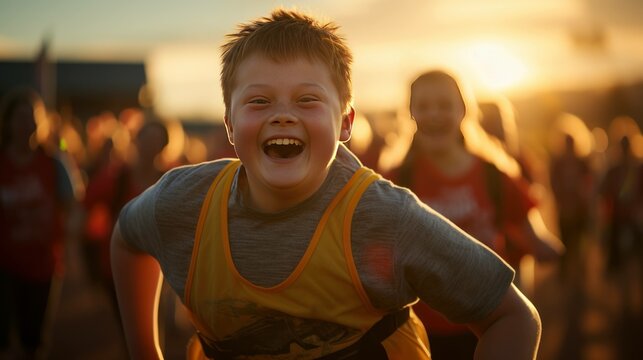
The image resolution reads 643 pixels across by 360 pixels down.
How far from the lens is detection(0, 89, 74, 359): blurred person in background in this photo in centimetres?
564

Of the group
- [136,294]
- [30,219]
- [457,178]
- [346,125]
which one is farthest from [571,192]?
[136,294]

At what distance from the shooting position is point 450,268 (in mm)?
1870

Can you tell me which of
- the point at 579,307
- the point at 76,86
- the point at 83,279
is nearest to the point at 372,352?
the point at 579,307

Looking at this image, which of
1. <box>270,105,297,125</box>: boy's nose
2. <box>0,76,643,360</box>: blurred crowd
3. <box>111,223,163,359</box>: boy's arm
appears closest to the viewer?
<box>270,105,297,125</box>: boy's nose

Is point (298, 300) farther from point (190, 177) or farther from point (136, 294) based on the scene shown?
point (136, 294)

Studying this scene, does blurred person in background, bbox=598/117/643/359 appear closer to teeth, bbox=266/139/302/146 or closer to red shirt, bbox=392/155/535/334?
red shirt, bbox=392/155/535/334

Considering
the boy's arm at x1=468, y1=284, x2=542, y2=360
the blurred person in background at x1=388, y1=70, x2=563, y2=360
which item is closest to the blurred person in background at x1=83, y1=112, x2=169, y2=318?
the blurred person in background at x1=388, y1=70, x2=563, y2=360

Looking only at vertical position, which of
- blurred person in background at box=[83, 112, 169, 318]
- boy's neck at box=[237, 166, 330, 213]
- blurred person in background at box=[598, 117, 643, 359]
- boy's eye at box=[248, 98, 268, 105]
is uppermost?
boy's eye at box=[248, 98, 268, 105]

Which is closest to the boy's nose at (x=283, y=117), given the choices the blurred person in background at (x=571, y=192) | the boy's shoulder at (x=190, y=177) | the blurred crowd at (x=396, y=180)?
the boy's shoulder at (x=190, y=177)

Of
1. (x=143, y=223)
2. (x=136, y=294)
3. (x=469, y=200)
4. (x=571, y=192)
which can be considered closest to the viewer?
(x=143, y=223)

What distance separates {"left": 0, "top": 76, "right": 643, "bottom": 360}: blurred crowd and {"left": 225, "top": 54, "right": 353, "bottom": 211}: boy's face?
222 centimetres

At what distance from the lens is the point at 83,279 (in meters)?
12.8

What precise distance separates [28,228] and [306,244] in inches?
169

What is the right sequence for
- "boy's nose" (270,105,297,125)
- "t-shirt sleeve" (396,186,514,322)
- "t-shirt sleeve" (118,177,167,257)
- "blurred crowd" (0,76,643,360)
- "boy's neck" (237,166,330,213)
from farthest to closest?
1. "blurred crowd" (0,76,643,360)
2. "t-shirt sleeve" (118,177,167,257)
3. "boy's neck" (237,166,330,213)
4. "boy's nose" (270,105,297,125)
5. "t-shirt sleeve" (396,186,514,322)
